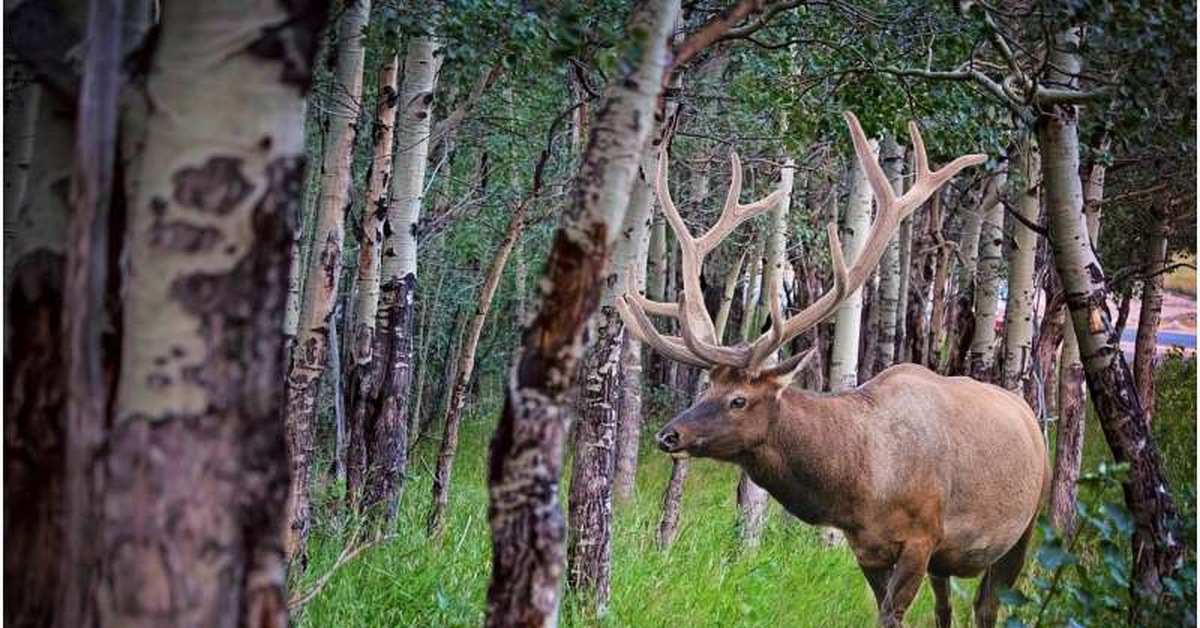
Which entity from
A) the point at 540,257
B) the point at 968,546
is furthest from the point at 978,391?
the point at 540,257

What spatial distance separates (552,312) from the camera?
2936 mm

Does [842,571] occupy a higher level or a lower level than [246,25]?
lower

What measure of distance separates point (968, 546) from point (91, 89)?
6.35 metres

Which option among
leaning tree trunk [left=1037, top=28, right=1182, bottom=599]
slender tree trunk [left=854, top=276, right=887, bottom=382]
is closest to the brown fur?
leaning tree trunk [left=1037, top=28, right=1182, bottom=599]

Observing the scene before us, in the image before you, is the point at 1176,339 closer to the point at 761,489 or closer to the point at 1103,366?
the point at 761,489

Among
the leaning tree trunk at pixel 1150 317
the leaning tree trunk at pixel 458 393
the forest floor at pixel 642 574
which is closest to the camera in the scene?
the forest floor at pixel 642 574

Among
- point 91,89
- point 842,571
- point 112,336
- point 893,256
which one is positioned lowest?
point 842,571

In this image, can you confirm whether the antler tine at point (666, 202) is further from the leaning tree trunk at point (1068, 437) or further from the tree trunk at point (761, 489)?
the leaning tree trunk at point (1068, 437)

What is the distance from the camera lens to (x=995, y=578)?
28.6 feet

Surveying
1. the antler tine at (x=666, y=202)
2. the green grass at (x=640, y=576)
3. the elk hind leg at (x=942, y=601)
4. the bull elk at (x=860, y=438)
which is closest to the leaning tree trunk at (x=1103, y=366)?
the bull elk at (x=860, y=438)

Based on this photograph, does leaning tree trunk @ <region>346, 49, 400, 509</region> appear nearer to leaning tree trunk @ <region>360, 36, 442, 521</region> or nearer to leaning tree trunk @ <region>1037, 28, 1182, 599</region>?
leaning tree trunk @ <region>360, 36, 442, 521</region>

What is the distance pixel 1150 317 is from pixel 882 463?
10.1m

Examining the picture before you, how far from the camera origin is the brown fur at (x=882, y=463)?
726 cm

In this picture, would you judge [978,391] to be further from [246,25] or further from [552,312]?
[246,25]
